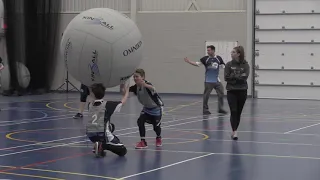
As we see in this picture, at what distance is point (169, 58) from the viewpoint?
31.3 meters

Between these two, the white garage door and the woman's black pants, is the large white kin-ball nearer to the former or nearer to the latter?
the woman's black pants

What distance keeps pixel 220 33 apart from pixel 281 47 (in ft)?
9.98

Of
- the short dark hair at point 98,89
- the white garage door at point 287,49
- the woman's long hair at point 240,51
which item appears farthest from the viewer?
the white garage door at point 287,49

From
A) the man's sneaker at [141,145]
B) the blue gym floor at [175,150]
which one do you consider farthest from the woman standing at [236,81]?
the man's sneaker at [141,145]

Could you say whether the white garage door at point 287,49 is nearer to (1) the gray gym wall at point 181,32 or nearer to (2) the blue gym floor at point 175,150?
(1) the gray gym wall at point 181,32

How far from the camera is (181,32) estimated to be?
30938mm

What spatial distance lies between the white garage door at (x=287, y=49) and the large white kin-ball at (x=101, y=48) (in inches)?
764

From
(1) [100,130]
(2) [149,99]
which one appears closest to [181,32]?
(2) [149,99]

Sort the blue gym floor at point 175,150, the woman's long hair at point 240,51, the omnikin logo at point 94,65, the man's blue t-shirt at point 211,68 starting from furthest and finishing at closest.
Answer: the man's blue t-shirt at point 211,68 → the woman's long hair at point 240,51 → the omnikin logo at point 94,65 → the blue gym floor at point 175,150

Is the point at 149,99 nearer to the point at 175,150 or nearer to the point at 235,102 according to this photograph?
the point at 175,150

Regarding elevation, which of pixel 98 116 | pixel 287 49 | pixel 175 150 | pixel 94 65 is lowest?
pixel 175 150

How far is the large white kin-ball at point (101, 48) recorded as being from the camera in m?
10.2

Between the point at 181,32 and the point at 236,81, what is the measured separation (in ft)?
59.7

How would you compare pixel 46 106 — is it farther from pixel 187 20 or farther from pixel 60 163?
pixel 60 163
